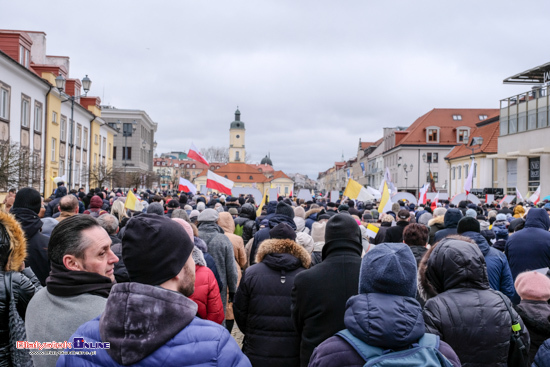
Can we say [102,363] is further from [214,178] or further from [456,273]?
[214,178]

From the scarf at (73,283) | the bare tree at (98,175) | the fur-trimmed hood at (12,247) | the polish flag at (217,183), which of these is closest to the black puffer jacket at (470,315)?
the scarf at (73,283)

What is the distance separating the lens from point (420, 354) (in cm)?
226

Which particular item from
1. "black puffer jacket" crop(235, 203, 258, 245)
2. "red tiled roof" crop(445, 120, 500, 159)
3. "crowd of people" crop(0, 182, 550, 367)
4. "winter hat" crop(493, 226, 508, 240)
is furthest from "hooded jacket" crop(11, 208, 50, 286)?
"red tiled roof" crop(445, 120, 500, 159)

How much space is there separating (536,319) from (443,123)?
7496 cm

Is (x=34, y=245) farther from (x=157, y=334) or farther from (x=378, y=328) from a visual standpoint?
(x=378, y=328)

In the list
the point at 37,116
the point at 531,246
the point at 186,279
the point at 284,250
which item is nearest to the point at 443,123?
the point at 37,116

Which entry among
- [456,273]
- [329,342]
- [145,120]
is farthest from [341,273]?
[145,120]

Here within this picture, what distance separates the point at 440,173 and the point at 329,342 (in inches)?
2902

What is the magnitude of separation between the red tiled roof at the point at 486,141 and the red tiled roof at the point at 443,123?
13.3 metres

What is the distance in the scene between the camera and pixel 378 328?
7.50 ft

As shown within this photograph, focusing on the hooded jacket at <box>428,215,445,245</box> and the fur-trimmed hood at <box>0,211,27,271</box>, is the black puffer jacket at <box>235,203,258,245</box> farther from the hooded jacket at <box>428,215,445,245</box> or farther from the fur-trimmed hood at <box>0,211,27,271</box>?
the fur-trimmed hood at <box>0,211,27,271</box>

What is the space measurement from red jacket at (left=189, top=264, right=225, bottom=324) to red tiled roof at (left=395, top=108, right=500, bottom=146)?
7186 centimetres

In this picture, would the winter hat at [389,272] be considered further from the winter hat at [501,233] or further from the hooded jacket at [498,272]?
the winter hat at [501,233]

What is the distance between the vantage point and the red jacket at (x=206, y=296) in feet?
14.1
